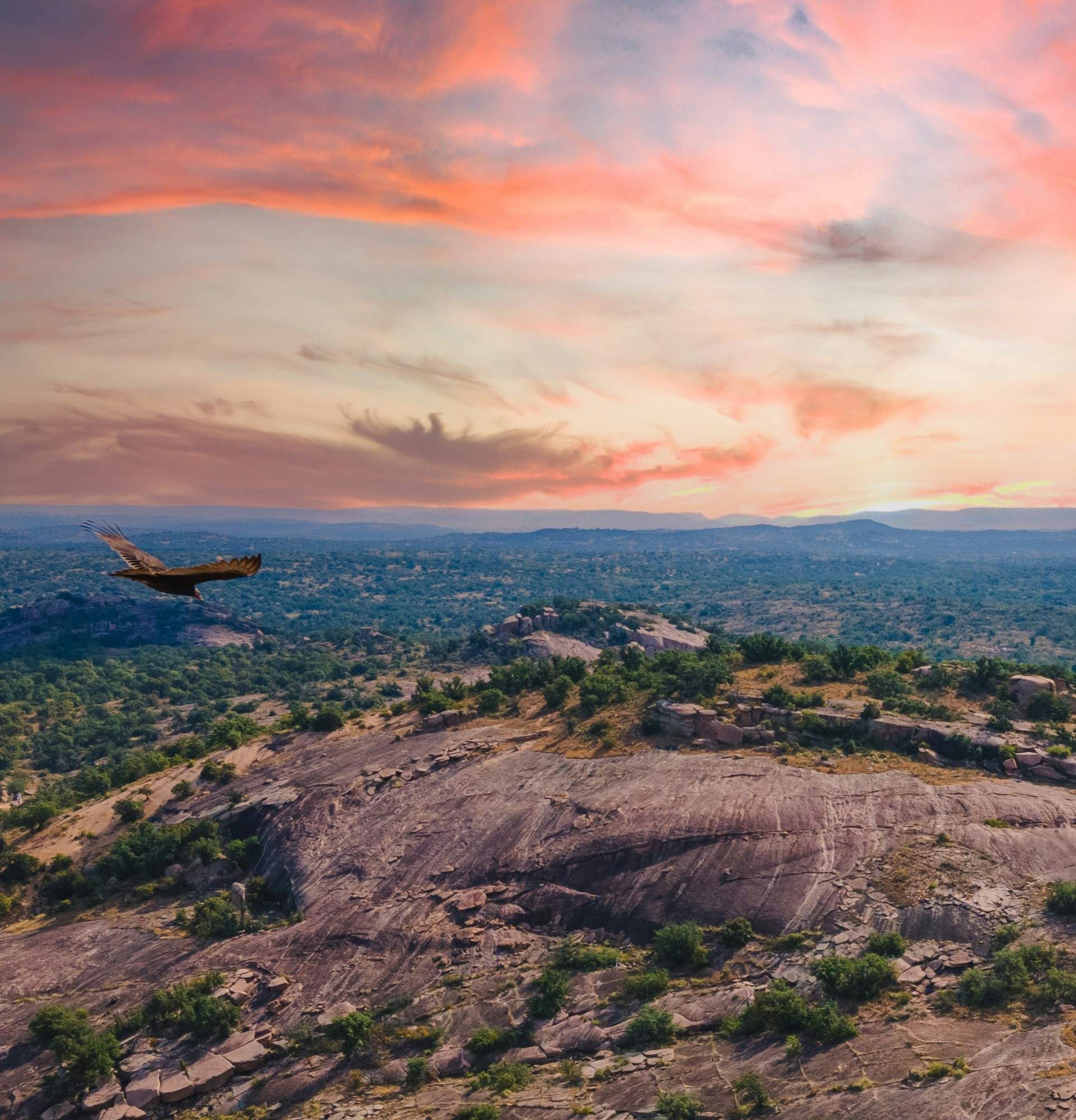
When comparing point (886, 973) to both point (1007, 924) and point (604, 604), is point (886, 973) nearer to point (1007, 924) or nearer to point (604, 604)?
point (1007, 924)

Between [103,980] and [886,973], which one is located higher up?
[886,973]

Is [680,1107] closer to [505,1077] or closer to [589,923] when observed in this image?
[505,1077]

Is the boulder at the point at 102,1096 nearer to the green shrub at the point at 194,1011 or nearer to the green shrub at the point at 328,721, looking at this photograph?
the green shrub at the point at 194,1011

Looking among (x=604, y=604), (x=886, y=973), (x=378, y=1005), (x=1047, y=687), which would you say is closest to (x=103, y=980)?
(x=378, y=1005)

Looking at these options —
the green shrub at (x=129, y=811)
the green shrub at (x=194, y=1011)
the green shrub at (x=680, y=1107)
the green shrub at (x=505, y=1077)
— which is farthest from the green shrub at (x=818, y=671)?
the green shrub at (x=129, y=811)

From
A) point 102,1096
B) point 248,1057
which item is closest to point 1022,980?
point 248,1057

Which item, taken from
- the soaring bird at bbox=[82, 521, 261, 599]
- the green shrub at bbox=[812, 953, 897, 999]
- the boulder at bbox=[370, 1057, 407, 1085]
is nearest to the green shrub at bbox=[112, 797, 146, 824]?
the boulder at bbox=[370, 1057, 407, 1085]
